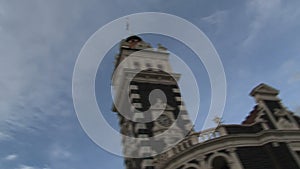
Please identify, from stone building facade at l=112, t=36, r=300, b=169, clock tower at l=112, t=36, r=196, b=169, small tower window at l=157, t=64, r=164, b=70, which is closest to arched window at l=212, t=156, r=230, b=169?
stone building facade at l=112, t=36, r=300, b=169

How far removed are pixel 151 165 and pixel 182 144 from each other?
10.7 ft

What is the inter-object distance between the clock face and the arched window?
20.8 feet

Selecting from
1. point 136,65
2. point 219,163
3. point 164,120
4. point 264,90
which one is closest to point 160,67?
point 136,65

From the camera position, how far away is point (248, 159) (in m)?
23.5

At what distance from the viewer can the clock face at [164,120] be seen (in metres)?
29.1

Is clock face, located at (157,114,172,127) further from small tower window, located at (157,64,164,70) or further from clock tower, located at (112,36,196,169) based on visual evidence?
→ small tower window, located at (157,64,164,70)

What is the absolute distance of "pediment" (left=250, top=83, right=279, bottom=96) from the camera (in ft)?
95.2

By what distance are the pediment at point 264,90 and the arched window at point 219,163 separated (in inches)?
309

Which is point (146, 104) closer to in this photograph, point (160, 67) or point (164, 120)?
point (164, 120)

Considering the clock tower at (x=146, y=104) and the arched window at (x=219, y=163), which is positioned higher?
the clock tower at (x=146, y=104)

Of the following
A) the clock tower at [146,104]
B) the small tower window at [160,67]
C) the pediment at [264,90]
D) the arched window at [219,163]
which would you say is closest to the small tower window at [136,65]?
the clock tower at [146,104]

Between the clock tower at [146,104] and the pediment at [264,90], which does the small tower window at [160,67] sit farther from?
the pediment at [264,90]

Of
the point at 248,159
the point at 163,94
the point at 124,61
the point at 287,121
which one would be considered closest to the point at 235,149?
the point at 248,159

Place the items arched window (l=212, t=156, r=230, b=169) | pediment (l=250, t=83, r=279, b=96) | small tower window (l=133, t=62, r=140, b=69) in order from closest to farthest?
arched window (l=212, t=156, r=230, b=169) < pediment (l=250, t=83, r=279, b=96) < small tower window (l=133, t=62, r=140, b=69)
